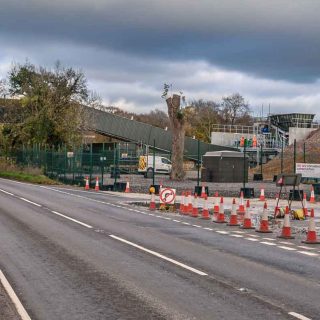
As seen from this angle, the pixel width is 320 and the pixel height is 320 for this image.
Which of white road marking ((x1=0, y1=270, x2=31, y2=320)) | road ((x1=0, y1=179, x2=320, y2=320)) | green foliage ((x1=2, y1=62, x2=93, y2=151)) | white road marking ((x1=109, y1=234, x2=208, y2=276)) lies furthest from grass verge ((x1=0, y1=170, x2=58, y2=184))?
white road marking ((x1=0, y1=270, x2=31, y2=320))

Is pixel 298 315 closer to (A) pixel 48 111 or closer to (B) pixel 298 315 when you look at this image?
(B) pixel 298 315

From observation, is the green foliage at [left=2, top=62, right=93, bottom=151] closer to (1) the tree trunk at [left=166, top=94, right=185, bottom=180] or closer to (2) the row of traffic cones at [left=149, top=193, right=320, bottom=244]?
(1) the tree trunk at [left=166, top=94, right=185, bottom=180]

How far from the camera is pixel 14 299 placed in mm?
7707

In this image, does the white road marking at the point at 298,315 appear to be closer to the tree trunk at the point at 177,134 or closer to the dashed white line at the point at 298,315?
the dashed white line at the point at 298,315

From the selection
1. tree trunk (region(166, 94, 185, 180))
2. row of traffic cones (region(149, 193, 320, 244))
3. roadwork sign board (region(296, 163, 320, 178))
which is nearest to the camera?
row of traffic cones (region(149, 193, 320, 244))

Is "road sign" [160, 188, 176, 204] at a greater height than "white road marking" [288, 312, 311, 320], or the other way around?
"road sign" [160, 188, 176, 204]

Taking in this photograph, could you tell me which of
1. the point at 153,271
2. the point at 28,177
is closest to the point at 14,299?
the point at 153,271

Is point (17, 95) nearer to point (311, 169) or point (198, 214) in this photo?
point (311, 169)

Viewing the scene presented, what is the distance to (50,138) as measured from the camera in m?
61.9

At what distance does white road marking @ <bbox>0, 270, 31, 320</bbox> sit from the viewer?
22.7ft

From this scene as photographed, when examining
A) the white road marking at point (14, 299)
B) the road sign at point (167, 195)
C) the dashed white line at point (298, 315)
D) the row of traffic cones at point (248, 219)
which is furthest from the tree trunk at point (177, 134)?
the dashed white line at point (298, 315)

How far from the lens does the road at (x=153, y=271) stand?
24.0ft

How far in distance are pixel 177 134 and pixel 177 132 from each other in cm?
15

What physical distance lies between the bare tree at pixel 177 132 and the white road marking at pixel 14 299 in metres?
34.9
